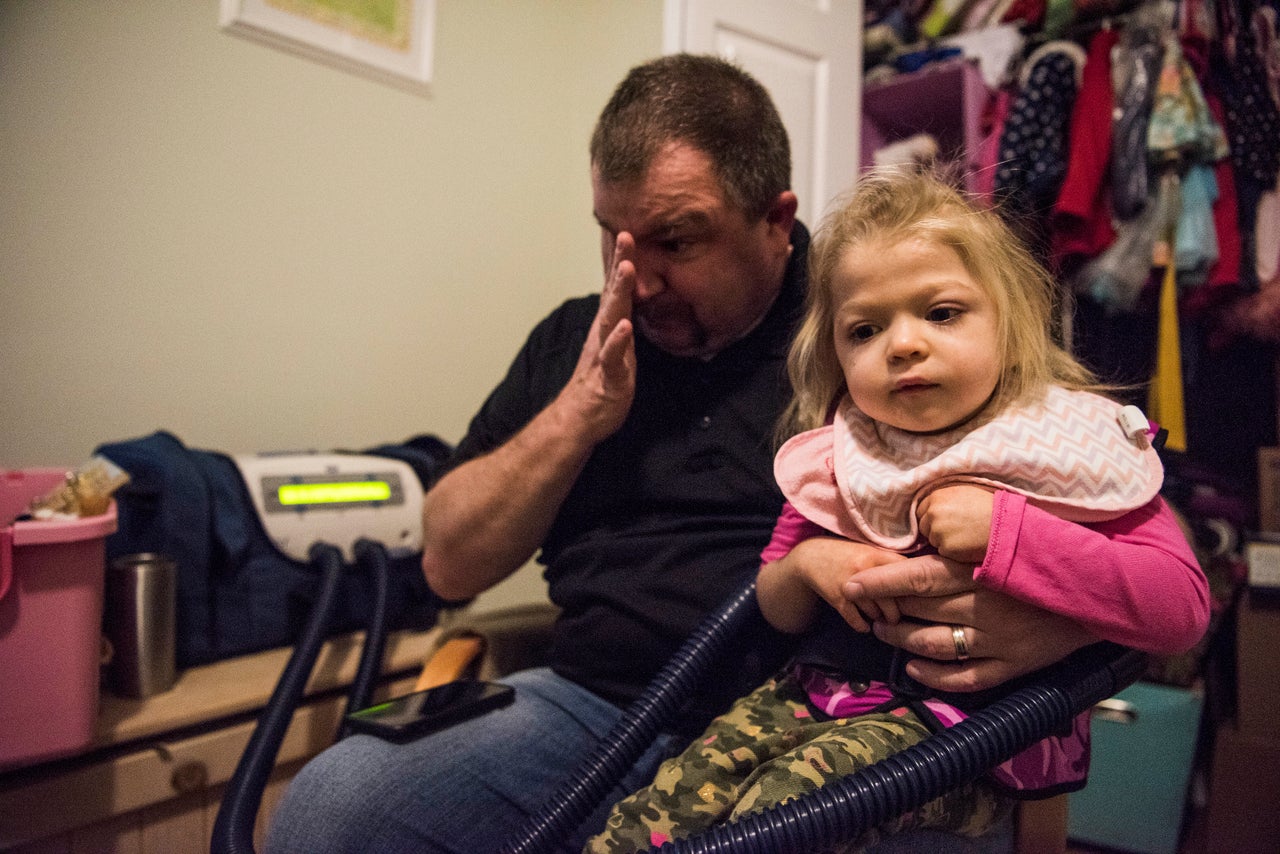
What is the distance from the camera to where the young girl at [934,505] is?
73 centimetres

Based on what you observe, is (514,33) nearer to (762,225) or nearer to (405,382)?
(405,382)

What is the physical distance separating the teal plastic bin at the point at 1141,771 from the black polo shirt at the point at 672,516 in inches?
60.6

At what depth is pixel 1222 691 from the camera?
2.19 metres

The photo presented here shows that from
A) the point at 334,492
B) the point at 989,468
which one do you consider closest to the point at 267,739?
the point at 334,492

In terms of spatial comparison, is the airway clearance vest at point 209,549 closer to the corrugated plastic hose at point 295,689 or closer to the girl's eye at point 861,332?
the corrugated plastic hose at point 295,689

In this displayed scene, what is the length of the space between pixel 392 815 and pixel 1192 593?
931 millimetres

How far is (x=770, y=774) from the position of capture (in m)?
0.77

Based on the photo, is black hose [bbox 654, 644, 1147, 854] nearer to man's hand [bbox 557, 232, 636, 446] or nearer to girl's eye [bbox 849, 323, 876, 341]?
girl's eye [bbox 849, 323, 876, 341]

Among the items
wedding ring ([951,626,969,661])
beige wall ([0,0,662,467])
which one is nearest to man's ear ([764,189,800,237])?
wedding ring ([951,626,969,661])

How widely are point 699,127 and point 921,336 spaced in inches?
22.1

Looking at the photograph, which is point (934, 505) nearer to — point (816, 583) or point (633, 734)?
point (816, 583)

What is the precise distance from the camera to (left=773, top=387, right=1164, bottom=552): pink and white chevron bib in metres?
0.77

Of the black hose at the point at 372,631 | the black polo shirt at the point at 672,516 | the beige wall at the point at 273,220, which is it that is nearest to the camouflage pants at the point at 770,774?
the black polo shirt at the point at 672,516

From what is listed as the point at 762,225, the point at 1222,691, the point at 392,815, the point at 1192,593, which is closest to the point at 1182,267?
the point at 1222,691
